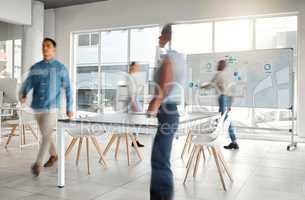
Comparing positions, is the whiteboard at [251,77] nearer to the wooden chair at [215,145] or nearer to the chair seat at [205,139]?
the wooden chair at [215,145]

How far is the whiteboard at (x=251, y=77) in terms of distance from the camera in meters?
6.11

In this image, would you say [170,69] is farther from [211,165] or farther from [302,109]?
[302,109]

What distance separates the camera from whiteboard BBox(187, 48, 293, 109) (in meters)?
6.11

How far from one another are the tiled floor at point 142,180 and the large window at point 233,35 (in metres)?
2.93

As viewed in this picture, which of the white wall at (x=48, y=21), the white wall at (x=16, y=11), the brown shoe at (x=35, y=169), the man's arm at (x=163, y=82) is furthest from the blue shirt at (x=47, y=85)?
the white wall at (x=48, y=21)

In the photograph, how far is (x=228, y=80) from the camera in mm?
6578

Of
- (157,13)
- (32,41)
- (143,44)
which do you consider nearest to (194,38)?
(157,13)

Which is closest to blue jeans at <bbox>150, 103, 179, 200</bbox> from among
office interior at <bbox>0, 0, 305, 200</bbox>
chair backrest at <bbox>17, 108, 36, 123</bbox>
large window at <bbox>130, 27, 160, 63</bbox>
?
office interior at <bbox>0, 0, 305, 200</bbox>

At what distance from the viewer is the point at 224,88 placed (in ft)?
20.4

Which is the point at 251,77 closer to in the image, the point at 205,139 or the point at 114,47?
the point at 205,139

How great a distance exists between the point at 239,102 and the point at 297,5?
88.5 inches

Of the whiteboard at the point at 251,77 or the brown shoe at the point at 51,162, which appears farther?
the whiteboard at the point at 251,77

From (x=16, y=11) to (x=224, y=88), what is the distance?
16.4 ft

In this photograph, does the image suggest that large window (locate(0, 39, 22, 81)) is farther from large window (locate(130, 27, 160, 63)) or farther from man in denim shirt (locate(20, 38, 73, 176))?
man in denim shirt (locate(20, 38, 73, 176))
